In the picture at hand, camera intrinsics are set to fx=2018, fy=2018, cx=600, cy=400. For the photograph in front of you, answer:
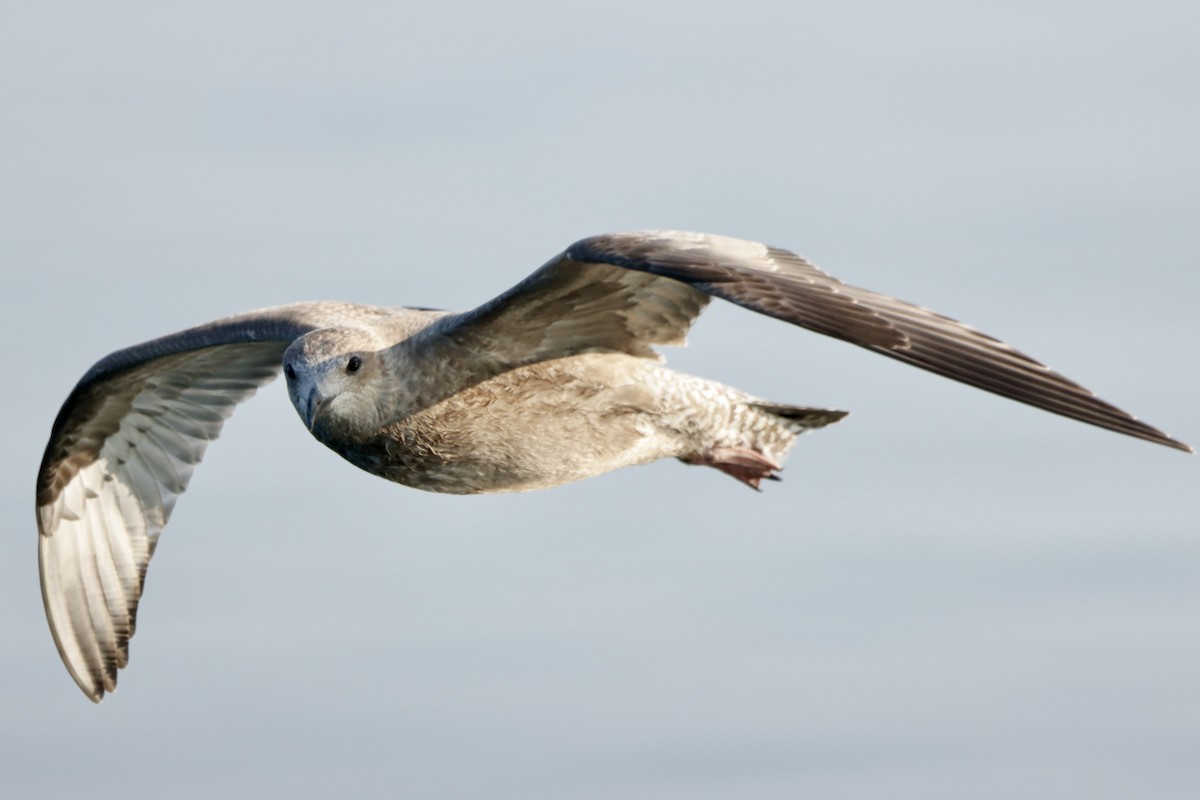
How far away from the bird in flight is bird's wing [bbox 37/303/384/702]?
0.02 meters

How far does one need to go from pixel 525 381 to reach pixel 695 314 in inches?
47.5

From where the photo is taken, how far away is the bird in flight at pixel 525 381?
1114cm

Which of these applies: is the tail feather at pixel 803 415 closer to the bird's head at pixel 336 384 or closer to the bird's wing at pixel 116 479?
the bird's head at pixel 336 384

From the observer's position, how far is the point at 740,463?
552 inches

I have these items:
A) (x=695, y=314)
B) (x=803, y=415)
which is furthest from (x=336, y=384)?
(x=803, y=415)

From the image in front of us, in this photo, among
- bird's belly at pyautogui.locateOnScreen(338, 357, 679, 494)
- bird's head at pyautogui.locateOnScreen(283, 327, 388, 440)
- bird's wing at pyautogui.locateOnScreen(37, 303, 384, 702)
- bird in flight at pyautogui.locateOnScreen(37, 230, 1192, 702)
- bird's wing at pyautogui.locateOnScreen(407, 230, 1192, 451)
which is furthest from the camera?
bird's wing at pyautogui.locateOnScreen(37, 303, 384, 702)

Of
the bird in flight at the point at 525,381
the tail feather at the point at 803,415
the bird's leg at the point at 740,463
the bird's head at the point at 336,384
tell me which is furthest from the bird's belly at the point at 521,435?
the tail feather at the point at 803,415

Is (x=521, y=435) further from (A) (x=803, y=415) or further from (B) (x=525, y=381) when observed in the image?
(A) (x=803, y=415)

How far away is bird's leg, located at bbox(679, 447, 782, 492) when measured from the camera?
13930 mm

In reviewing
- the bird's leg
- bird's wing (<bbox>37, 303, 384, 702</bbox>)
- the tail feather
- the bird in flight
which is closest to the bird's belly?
the bird in flight

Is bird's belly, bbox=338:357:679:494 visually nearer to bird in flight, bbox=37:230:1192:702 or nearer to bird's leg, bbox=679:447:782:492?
bird in flight, bbox=37:230:1192:702

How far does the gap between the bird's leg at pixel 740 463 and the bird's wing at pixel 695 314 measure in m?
1.14

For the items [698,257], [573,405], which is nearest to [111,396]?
[573,405]

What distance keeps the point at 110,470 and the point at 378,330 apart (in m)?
4.16
